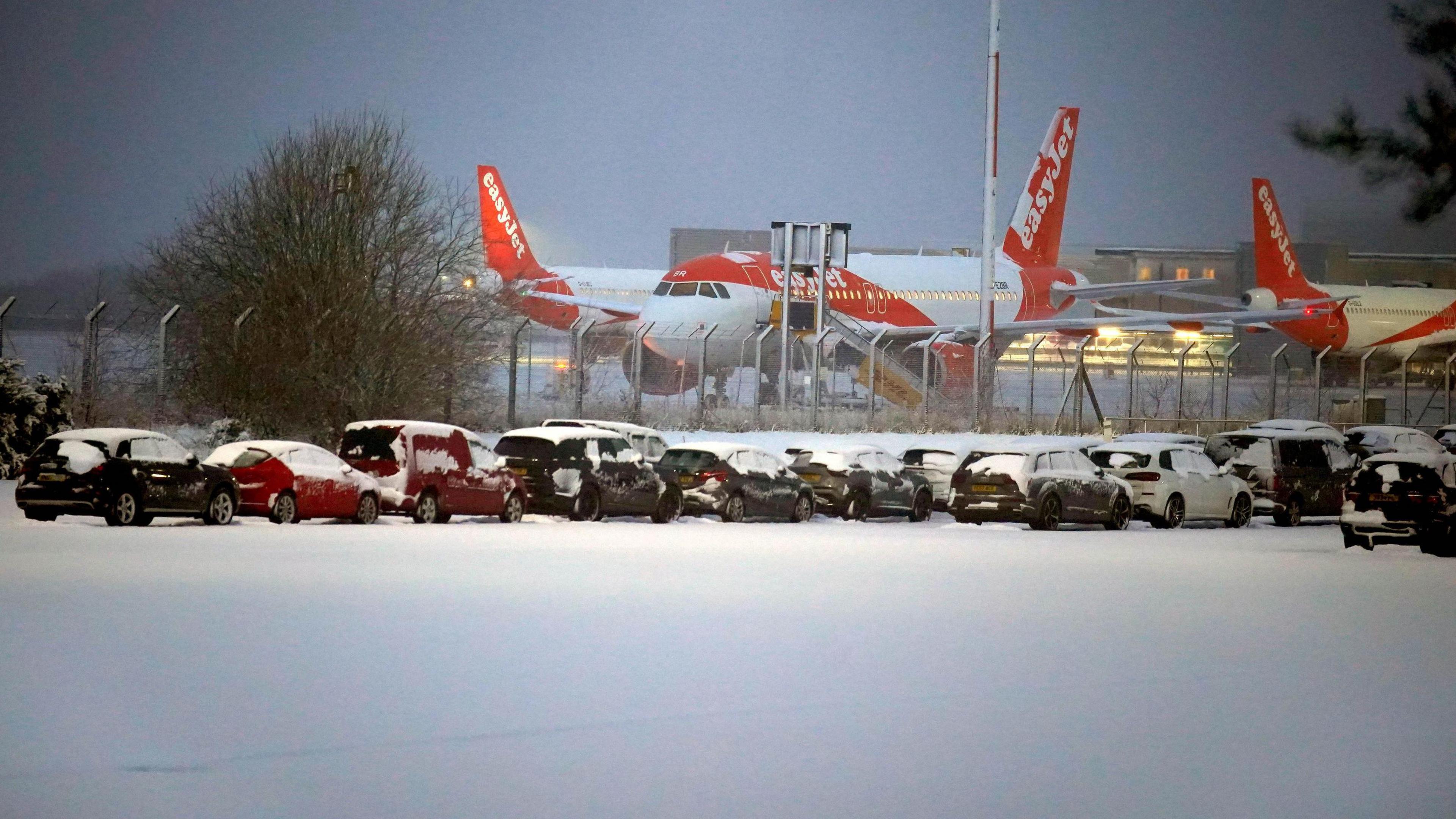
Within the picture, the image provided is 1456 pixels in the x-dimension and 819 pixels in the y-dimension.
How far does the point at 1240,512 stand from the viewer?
2825 centimetres

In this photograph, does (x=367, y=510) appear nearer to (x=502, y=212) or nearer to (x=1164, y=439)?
(x=1164, y=439)

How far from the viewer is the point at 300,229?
3120 cm

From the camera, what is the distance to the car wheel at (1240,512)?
92.4 ft

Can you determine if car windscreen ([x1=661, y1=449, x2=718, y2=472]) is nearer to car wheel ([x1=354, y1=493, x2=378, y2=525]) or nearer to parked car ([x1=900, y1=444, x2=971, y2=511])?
parked car ([x1=900, y1=444, x2=971, y2=511])

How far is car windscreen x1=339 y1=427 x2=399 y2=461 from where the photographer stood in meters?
23.9

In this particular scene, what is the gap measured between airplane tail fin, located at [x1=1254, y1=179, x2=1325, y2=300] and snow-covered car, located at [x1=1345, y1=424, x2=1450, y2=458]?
2274 centimetres

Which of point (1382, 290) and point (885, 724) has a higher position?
point (1382, 290)

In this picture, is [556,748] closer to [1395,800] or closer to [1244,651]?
[1395,800]

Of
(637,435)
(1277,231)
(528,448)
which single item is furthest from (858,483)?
(1277,231)

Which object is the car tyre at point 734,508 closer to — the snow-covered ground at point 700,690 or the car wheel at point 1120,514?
the car wheel at point 1120,514

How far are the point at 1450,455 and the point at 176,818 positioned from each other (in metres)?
19.3

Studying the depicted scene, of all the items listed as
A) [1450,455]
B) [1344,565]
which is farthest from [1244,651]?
[1450,455]

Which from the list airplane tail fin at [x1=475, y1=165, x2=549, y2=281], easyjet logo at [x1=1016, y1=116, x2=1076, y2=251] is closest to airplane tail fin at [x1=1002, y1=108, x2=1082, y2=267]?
easyjet logo at [x1=1016, y1=116, x2=1076, y2=251]

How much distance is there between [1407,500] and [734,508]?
32.2ft
